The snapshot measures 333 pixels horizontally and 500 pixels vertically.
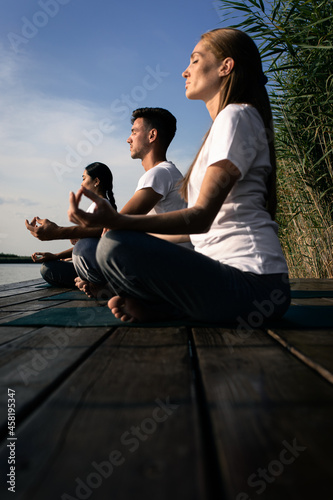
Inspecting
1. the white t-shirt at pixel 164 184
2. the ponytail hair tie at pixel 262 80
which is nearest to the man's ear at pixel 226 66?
the ponytail hair tie at pixel 262 80

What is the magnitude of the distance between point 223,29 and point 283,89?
8.20ft

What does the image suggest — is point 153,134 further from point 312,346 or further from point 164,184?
point 312,346

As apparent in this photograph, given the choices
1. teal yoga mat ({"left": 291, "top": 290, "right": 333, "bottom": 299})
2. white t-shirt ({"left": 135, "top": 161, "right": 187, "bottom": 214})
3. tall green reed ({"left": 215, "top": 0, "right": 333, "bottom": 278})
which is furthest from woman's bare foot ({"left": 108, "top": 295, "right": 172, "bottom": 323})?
tall green reed ({"left": 215, "top": 0, "right": 333, "bottom": 278})

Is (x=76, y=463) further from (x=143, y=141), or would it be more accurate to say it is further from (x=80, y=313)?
(x=143, y=141)

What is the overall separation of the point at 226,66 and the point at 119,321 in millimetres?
981

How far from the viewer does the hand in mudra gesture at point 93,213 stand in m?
0.96

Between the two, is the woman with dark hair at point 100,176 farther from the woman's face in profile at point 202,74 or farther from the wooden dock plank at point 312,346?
the wooden dock plank at point 312,346

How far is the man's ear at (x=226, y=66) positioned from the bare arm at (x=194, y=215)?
0.41 metres

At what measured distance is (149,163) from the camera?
2145 millimetres

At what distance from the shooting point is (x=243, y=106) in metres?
1.17

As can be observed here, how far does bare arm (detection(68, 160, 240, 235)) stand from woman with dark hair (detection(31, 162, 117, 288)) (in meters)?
1.66

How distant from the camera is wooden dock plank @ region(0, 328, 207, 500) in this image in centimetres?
40

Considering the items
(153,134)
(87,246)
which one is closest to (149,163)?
(153,134)

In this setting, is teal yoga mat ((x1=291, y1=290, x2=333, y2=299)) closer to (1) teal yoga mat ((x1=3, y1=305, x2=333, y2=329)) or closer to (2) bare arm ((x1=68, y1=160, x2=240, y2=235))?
(1) teal yoga mat ((x1=3, y1=305, x2=333, y2=329))
